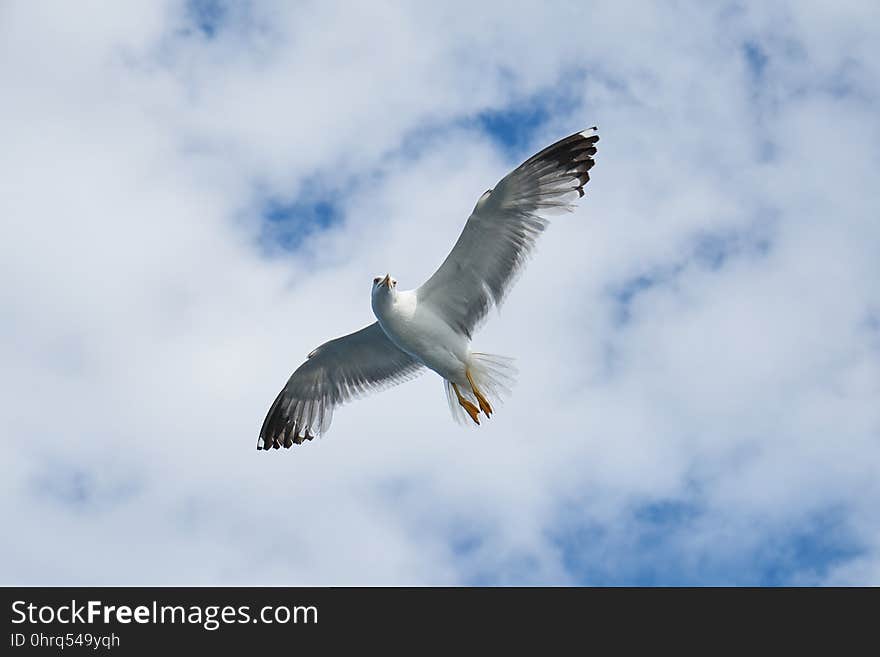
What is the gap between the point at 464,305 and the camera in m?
12.3

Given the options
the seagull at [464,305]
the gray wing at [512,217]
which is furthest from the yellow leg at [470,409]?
the gray wing at [512,217]

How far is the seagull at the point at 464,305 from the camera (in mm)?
11539

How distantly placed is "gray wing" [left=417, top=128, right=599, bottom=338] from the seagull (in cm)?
1

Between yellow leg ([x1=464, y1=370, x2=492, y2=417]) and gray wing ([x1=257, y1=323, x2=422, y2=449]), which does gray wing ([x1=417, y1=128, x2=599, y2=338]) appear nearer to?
yellow leg ([x1=464, y1=370, x2=492, y2=417])

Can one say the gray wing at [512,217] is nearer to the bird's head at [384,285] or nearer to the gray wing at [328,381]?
the bird's head at [384,285]

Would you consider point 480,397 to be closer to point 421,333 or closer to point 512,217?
point 421,333

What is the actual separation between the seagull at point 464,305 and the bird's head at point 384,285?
0.03ft

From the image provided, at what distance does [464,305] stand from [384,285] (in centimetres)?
98

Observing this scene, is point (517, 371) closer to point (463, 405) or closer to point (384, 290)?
point (463, 405)

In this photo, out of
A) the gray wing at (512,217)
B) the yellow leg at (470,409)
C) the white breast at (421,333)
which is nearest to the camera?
the gray wing at (512,217)

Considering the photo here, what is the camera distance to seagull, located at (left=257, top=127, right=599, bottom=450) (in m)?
11.5

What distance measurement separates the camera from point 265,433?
46.4 ft
